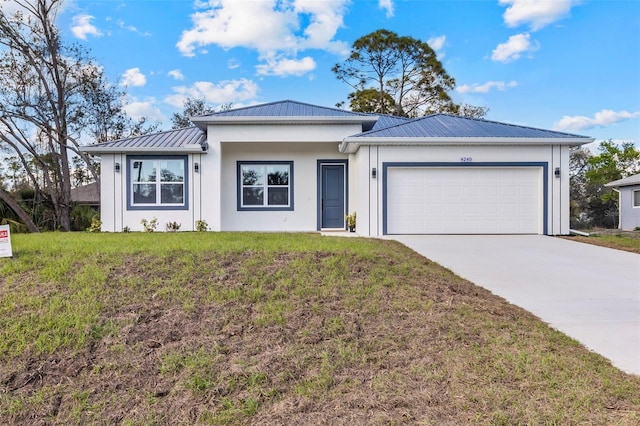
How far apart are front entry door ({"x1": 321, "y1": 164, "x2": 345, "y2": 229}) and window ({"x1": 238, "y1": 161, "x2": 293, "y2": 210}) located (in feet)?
3.96

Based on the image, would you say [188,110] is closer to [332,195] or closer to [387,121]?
[387,121]

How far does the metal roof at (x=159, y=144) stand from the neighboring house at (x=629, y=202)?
22.9m

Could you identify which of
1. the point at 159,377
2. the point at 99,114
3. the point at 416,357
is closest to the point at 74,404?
the point at 159,377

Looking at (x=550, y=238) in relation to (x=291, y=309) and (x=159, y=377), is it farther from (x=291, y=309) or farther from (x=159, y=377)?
(x=159, y=377)

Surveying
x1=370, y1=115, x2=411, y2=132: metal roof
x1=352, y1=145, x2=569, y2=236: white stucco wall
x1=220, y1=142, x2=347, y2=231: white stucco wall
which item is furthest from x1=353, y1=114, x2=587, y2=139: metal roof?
x1=220, y1=142, x2=347, y2=231: white stucco wall

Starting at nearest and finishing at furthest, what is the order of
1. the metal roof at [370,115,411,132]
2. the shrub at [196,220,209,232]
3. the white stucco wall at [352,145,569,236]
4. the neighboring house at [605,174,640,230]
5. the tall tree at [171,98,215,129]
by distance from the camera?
the white stucco wall at [352,145,569,236], the shrub at [196,220,209,232], the metal roof at [370,115,411,132], the neighboring house at [605,174,640,230], the tall tree at [171,98,215,129]

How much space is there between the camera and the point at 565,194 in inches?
461

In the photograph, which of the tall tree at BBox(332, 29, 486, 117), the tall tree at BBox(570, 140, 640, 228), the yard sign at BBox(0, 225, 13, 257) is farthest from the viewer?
the tall tree at BBox(570, 140, 640, 228)

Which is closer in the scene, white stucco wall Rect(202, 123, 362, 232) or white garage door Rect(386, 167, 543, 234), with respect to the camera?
white garage door Rect(386, 167, 543, 234)

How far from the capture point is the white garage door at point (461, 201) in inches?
457

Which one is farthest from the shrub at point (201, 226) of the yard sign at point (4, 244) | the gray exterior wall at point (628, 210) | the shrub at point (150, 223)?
the gray exterior wall at point (628, 210)

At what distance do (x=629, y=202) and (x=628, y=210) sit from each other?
0.46 m

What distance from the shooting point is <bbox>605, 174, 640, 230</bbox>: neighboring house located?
2148 cm

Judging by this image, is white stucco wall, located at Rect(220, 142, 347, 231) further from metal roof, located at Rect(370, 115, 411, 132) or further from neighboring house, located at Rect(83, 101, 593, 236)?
metal roof, located at Rect(370, 115, 411, 132)
